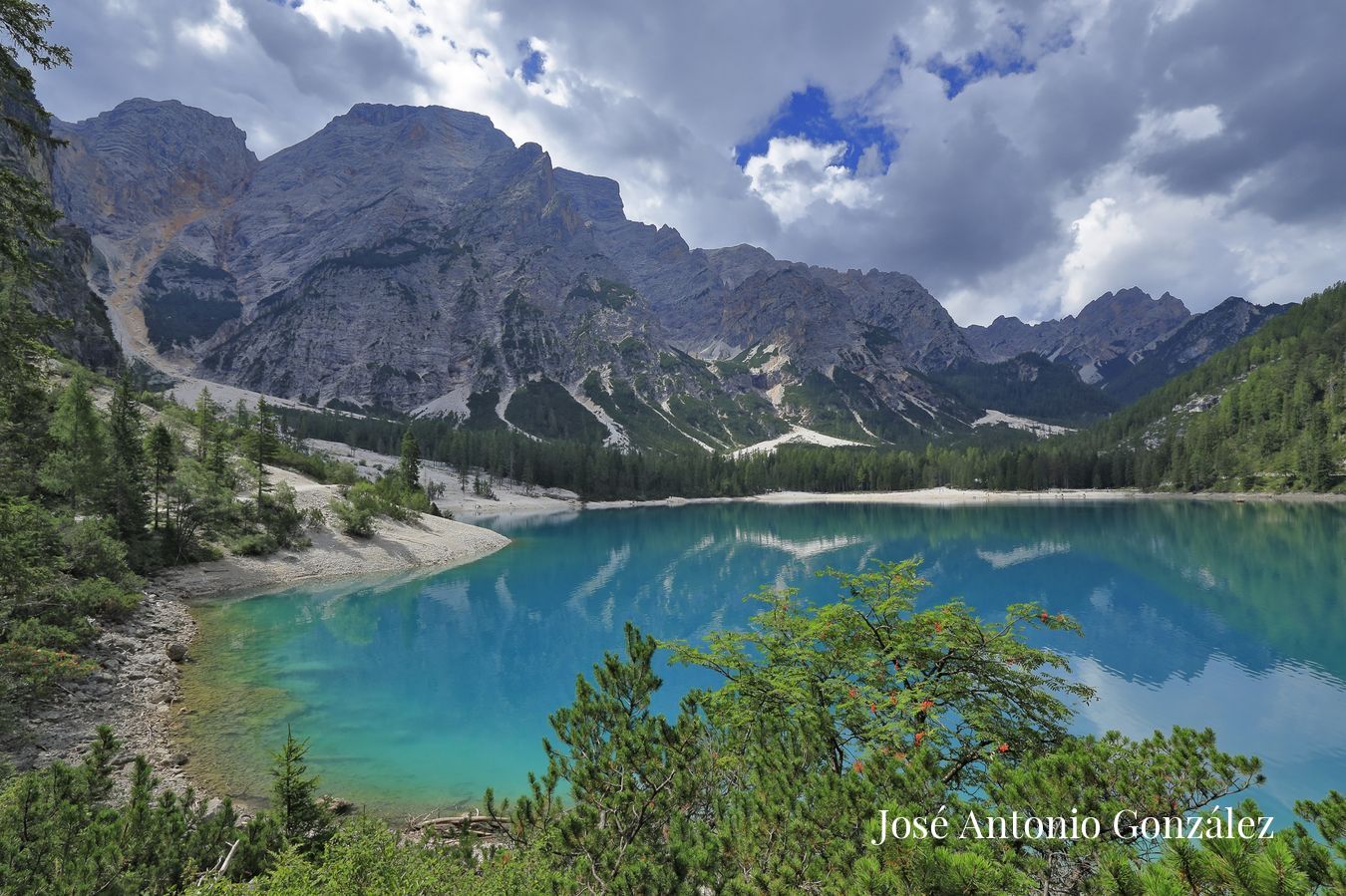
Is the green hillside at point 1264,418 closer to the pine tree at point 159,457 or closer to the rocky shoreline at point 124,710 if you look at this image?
the rocky shoreline at point 124,710

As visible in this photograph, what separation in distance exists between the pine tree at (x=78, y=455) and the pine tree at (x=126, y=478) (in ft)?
1.95

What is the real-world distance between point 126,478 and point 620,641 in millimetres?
34038

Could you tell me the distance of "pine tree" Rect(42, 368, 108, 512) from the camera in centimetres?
3294

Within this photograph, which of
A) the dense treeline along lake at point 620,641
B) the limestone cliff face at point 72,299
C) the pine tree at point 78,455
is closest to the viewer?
the dense treeline along lake at point 620,641

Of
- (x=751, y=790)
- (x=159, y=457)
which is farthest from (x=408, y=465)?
(x=751, y=790)

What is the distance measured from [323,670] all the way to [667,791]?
82.6ft

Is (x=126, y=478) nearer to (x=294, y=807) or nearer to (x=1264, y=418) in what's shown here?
(x=294, y=807)

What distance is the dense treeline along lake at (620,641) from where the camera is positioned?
1806 cm

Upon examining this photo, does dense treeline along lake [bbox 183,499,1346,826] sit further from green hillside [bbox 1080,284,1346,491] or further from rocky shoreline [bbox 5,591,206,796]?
green hillside [bbox 1080,284,1346,491]

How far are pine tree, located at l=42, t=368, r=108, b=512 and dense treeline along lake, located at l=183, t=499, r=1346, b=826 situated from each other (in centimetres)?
1024

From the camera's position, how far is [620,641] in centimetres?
3256

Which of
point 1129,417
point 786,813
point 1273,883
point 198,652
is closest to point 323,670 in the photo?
point 198,652

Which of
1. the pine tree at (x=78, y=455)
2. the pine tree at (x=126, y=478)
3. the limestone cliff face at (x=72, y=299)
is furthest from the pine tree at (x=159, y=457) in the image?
the limestone cliff face at (x=72, y=299)

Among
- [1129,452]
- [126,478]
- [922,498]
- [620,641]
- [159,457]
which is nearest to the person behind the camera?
[620,641]
